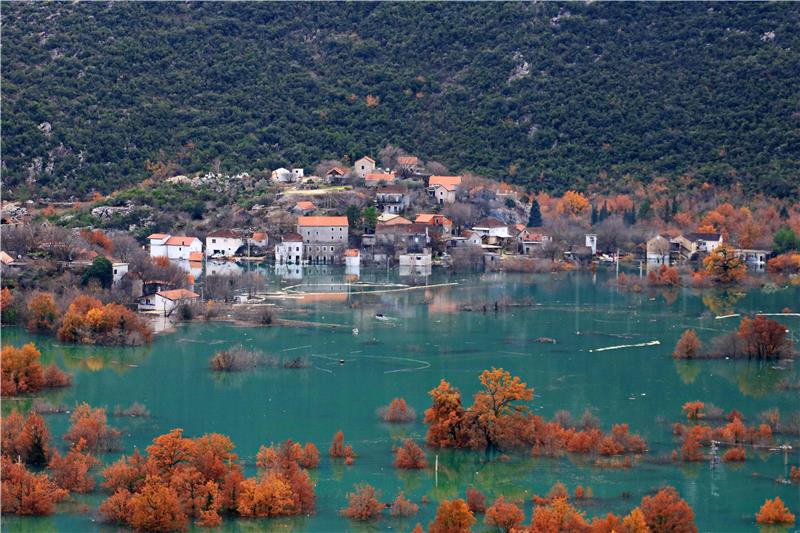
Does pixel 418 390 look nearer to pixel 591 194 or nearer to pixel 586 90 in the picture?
pixel 591 194

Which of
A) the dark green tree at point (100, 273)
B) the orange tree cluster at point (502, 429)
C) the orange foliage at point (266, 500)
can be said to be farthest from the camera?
the dark green tree at point (100, 273)

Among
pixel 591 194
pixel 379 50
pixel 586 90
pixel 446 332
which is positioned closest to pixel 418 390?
pixel 446 332

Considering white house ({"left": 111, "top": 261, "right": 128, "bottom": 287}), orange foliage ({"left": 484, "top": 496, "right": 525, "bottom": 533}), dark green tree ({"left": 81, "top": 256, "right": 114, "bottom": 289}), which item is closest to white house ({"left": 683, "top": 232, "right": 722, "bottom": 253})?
white house ({"left": 111, "top": 261, "right": 128, "bottom": 287})

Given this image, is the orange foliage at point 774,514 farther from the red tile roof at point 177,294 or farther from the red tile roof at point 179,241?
the red tile roof at point 179,241

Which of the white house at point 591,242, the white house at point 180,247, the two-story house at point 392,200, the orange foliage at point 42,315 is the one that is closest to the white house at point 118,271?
the orange foliage at point 42,315

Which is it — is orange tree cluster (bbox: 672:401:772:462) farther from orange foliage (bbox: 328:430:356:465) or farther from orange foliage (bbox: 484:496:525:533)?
orange foliage (bbox: 328:430:356:465)
